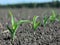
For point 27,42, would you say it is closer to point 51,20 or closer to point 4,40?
point 4,40

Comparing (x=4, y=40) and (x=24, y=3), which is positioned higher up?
(x=4, y=40)

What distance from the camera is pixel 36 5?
866 centimetres

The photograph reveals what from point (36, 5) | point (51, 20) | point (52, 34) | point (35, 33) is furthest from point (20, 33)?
point (36, 5)

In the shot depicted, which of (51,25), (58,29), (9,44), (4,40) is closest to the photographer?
(9,44)

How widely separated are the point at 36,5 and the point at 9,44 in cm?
624

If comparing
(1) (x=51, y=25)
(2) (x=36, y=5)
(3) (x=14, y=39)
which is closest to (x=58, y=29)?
(1) (x=51, y=25)

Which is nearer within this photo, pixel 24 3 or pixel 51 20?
pixel 51 20

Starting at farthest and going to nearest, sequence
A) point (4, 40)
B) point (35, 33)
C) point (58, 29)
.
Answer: point (58, 29), point (35, 33), point (4, 40)

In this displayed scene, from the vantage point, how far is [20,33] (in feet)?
9.62

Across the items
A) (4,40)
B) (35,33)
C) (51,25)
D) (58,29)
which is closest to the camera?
(4,40)

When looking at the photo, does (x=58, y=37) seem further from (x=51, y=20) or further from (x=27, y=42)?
(x=51, y=20)

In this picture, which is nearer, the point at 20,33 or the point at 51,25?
the point at 20,33

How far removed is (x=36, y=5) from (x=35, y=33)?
A: 5.86m

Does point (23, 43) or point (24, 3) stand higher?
point (23, 43)
